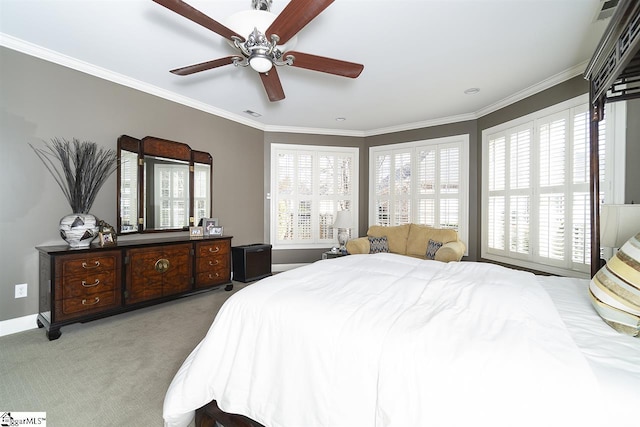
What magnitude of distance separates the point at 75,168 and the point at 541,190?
17.6 feet

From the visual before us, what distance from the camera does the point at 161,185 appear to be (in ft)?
12.0

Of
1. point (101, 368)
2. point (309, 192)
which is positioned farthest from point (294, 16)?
point (309, 192)

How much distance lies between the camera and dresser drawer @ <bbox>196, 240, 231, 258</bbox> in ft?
11.8

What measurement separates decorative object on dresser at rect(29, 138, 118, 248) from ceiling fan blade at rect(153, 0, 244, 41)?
221 centimetres

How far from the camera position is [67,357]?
214 centimetres

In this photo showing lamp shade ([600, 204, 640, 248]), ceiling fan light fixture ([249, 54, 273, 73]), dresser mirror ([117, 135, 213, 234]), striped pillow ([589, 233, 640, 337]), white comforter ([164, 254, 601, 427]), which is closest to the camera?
white comforter ([164, 254, 601, 427])

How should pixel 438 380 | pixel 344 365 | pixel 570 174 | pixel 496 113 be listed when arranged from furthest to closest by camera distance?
1. pixel 496 113
2. pixel 570 174
3. pixel 344 365
4. pixel 438 380

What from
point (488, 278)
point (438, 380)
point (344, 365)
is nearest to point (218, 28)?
point (344, 365)

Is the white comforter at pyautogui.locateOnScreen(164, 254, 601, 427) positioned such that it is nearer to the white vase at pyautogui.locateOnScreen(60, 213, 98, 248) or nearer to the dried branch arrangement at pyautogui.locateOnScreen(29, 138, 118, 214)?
the white vase at pyautogui.locateOnScreen(60, 213, 98, 248)

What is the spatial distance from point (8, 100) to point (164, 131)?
1406mm

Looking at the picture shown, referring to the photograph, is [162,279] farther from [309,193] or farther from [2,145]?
[309,193]

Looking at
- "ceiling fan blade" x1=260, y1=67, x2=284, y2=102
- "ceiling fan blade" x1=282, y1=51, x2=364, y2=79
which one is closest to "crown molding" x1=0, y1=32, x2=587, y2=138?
"ceiling fan blade" x1=260, y1=67, x2=284, y2=102

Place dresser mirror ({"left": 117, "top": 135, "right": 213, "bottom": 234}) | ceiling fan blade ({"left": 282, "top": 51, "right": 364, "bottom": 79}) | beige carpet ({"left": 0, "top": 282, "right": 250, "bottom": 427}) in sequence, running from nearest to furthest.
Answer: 1. beige carpet ({"left": 0, "top": 282, "right": 250, "bottom": 427})
2. ceiling fan blade ({"left": 282, "top": 51, "right": 364, "bottom": 79})
3. dresser mirror ({"left": 117, "top": 135, "right": 213, "bottom": 234})

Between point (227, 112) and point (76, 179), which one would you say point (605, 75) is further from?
point (76, 179)
